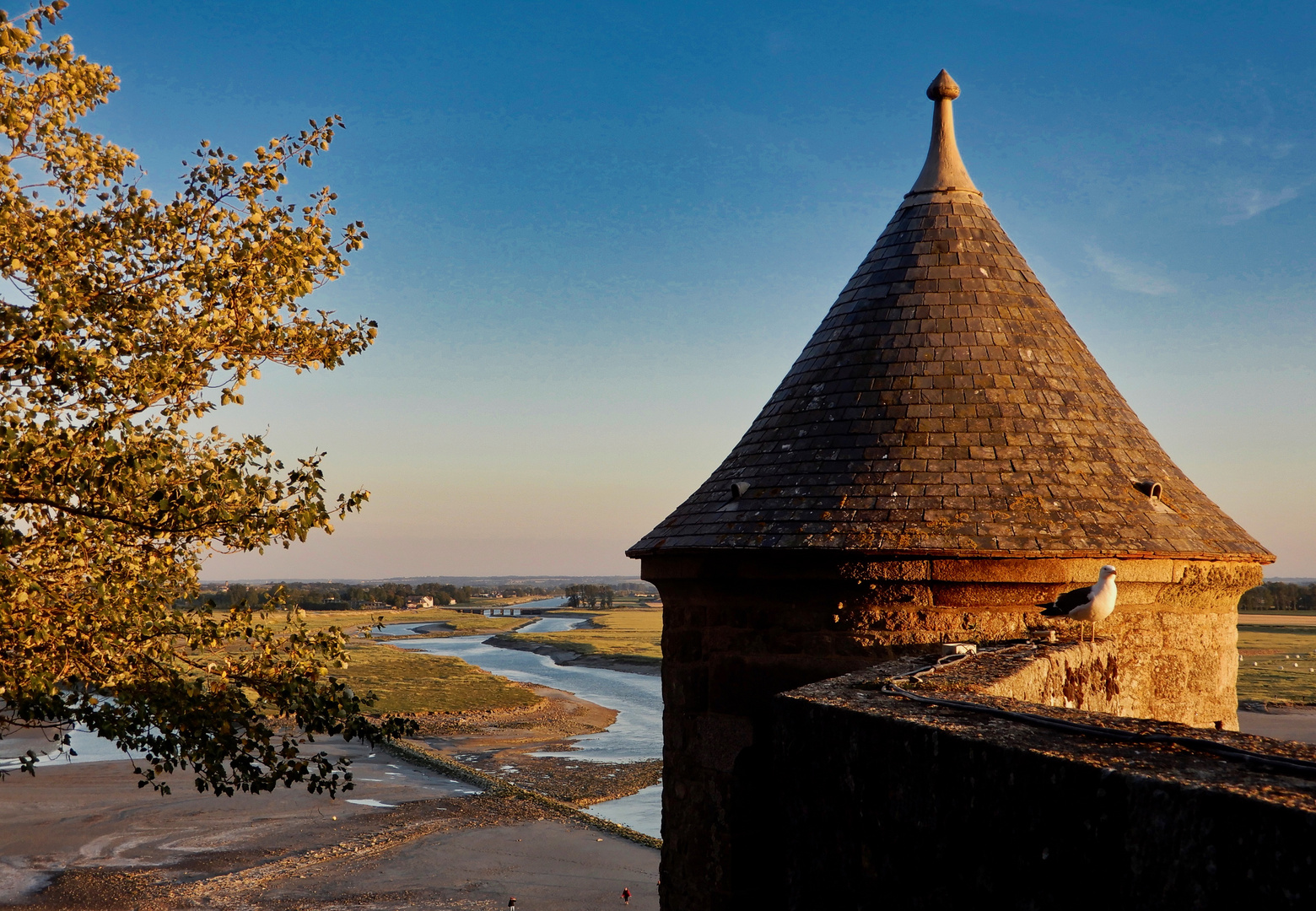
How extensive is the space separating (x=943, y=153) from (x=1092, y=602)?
14.2ft

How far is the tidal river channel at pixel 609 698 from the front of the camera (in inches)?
1125

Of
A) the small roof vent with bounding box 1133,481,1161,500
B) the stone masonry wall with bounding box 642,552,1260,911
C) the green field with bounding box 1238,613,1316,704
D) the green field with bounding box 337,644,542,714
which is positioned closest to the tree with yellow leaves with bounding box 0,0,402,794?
the stone masonry wall with bounding box 642,552,1260,911

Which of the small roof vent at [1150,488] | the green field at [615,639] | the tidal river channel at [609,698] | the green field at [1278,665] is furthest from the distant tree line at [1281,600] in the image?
the small roof vent at [1150,488]

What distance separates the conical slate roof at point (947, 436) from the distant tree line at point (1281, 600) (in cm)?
12916

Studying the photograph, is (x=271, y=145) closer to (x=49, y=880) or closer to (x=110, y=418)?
(x=110, y=418)

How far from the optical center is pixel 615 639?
87000 mm

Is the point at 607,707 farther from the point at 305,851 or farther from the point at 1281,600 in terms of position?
the point at 1281,600

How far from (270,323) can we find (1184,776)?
6.38m

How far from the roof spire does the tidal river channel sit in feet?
67.9

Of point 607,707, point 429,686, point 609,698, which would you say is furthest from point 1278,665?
point 429,686

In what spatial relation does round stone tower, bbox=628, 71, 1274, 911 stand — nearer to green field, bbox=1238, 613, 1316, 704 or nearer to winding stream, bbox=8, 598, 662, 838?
winding stream, bbox=8, 598, 662, 838

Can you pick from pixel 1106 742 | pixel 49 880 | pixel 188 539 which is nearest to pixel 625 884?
pixel 49 880

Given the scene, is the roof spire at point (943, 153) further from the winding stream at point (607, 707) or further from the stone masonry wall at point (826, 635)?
the winding stream at point (607, 707)

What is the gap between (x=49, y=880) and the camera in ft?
73.0
